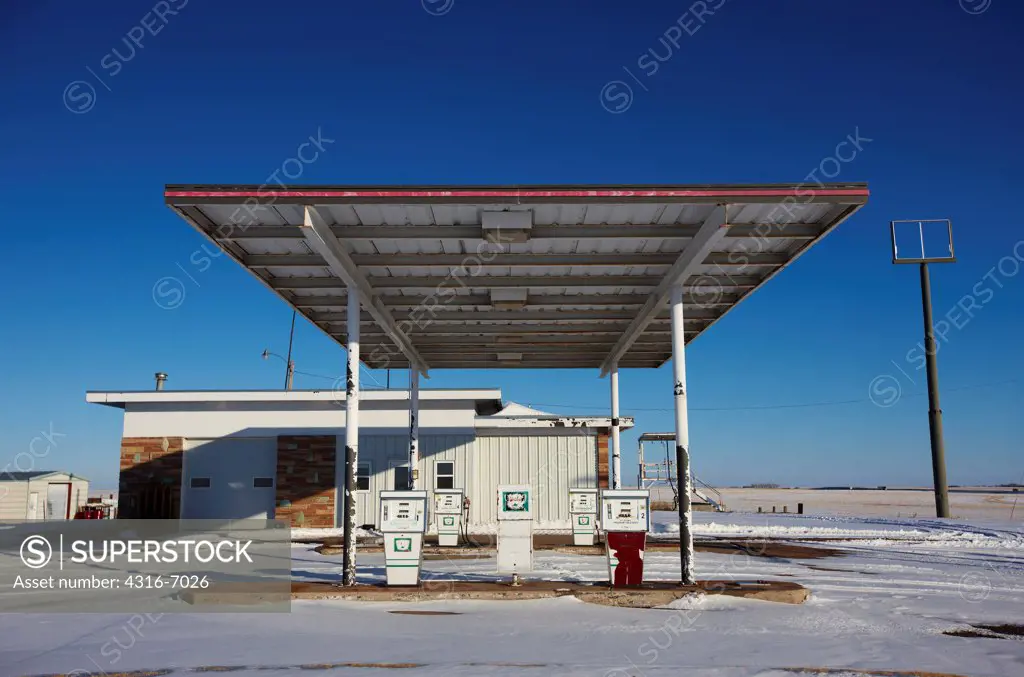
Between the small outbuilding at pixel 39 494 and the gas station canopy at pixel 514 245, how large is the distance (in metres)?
19.6

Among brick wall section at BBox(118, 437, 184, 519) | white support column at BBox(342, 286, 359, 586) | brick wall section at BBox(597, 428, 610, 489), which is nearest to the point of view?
white support column at BBox(342, 286, 359, 586)

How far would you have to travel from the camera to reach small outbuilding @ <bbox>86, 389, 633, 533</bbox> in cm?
2534

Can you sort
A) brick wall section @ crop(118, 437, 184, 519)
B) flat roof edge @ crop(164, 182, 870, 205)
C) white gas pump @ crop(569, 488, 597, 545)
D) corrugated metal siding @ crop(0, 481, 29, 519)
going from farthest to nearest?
corrugated metal siding @ crop(0, 481, 29, 519) < brick wall section @ crop(118, 437, 184, 519) < white gas pump @ crop(569, 488, 597, 545) < flat roof edge @ crop(164, 182, 870, 205)

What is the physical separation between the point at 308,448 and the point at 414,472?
25.8ft

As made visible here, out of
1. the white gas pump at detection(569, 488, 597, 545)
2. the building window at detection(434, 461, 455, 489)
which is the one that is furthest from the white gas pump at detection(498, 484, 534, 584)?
the building window at detection(434, 461, 455, 489)

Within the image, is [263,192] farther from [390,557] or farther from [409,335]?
[409,335]

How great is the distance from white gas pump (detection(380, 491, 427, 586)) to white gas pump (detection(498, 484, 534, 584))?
4.49ft

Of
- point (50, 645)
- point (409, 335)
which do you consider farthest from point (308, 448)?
point (50, 645)

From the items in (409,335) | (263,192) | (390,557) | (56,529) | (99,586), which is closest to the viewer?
(263,192)

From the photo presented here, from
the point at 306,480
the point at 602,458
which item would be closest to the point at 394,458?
the point at 306,480

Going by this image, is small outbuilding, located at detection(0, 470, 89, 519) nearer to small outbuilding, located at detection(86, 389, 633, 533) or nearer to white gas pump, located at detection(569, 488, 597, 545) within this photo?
small outbuilding, located at detection(86, 389, 633, 533)

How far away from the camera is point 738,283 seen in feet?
46.5

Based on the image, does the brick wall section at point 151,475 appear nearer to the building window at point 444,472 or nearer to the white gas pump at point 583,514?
the building window at point 444,472

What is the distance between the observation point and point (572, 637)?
830 centimetres
